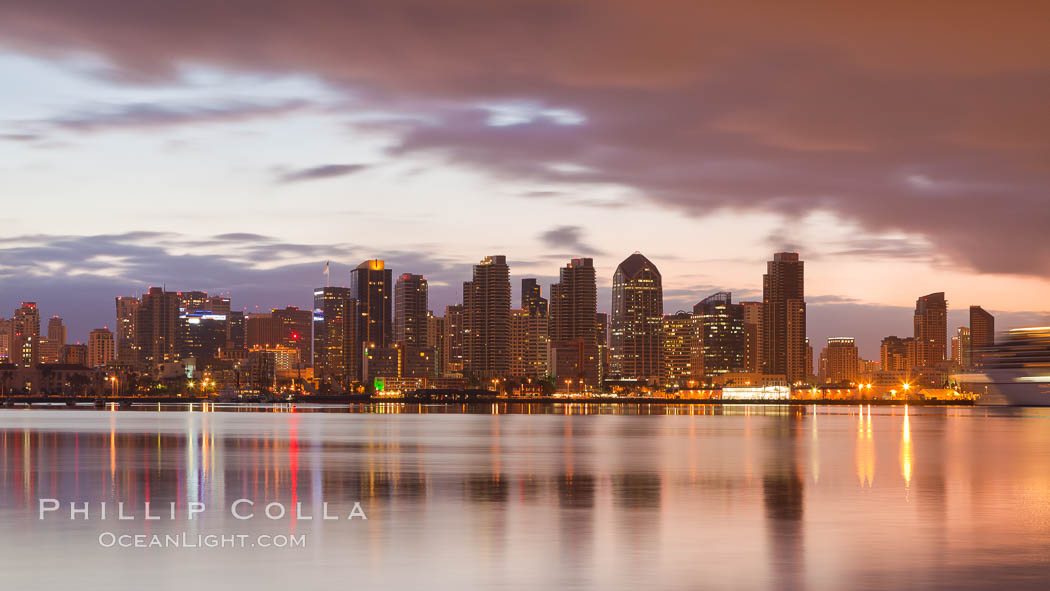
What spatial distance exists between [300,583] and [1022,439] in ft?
256

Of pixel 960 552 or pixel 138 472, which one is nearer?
pixel 960 552

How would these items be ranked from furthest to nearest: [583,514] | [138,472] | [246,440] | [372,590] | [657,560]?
[246,440]
[138,472]
[583,514]
[657,560]
[372,590]

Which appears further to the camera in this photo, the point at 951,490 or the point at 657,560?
the point at 951,490

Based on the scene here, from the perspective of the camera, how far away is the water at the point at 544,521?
74.1 ft

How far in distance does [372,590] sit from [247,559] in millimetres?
4253

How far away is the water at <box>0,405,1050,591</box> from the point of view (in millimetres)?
22594

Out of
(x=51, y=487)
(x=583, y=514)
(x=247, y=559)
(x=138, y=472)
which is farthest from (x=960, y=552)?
(x=138, y=472)

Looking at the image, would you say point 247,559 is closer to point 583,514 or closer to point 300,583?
point 300,583

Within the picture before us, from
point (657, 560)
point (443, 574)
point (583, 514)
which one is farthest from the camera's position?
point (583, 514)

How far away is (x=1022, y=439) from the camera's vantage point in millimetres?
88312

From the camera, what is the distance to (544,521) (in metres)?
31.7

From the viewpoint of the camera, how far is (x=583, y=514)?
33438mm

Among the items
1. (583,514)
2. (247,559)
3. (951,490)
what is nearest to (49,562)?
(247,559)

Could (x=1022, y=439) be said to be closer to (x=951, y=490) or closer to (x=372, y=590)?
(x=951, y=490)
